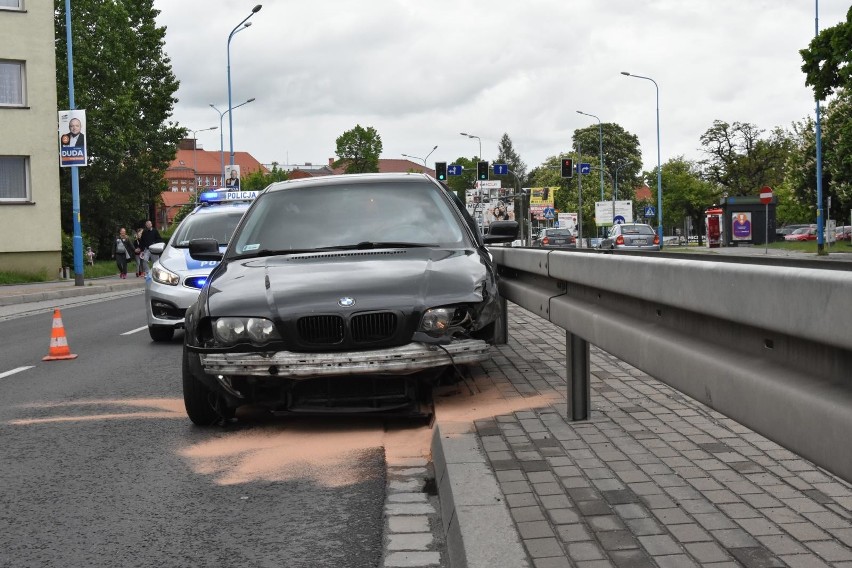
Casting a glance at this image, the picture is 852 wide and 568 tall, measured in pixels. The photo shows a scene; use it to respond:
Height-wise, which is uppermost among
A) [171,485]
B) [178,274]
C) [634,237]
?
[634,237]

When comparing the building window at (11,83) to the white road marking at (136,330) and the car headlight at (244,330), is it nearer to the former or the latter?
the white road marking at (136,330)

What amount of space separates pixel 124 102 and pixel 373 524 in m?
51.0

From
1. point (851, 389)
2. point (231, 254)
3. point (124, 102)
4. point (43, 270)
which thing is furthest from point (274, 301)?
point (124, 102)

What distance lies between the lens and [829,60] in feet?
111

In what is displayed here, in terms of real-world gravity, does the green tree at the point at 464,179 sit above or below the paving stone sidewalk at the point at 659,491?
above

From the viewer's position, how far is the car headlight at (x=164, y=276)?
12.6 m

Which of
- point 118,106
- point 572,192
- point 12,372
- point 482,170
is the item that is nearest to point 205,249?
point 12,372

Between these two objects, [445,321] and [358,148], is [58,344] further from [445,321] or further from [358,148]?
[358,148]

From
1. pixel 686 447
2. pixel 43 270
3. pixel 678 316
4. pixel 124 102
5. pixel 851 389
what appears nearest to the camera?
pixel 851 389

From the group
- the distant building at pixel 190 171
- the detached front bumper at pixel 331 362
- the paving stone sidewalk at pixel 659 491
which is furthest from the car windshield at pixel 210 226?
the distant building at pixel 190 171

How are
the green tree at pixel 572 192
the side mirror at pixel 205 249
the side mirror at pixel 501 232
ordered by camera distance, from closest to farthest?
the side mirror at pixel 205 249 → the side mirror at pixel 501 232 → the green tree at pixel 572 192

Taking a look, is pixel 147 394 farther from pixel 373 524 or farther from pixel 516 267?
pixel 373 524

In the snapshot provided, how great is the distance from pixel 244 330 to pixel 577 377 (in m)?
1.93

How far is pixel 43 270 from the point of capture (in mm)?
35875
